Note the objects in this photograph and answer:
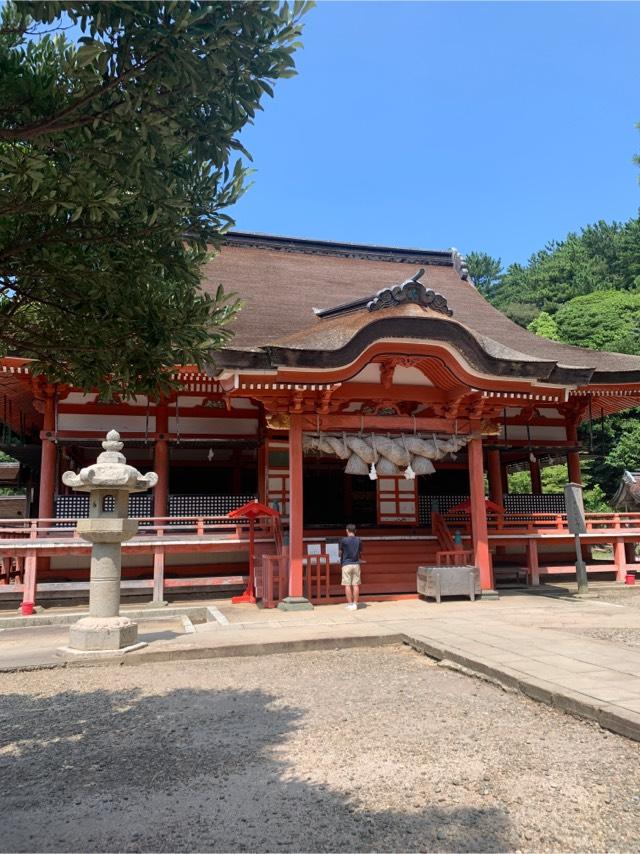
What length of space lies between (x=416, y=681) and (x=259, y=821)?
123 inches

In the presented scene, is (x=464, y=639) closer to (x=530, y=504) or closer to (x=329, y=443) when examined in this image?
(x=329, y=443)

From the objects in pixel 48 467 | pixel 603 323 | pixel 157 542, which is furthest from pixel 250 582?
pixel 603 323

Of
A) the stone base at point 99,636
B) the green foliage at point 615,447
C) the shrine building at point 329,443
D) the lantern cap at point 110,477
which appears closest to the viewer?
the stone base at point 99,636

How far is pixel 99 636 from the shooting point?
7.10 metres

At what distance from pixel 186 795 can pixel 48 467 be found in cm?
1055

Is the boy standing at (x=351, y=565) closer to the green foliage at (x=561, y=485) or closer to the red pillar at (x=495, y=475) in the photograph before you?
the red pillar at (x=495, y=475)

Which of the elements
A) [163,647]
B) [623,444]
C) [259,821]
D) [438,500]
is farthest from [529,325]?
[259,821]

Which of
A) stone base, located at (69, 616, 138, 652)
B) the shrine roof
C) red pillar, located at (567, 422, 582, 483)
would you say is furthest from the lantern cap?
red pillar, located at (567, 422, 582, 483)

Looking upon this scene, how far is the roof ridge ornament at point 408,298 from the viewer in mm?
11359

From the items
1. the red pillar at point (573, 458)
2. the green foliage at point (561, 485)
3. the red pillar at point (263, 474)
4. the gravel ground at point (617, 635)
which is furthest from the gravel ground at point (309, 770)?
the green foliage at point (561, 485)

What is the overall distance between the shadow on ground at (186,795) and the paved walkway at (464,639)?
193cm

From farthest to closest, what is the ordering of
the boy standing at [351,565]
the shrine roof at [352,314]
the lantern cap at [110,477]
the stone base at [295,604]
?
the shrine roof at [352,314], the boy standing at [351,565], the stone base at [295,604], the lantern cap at [110,477]

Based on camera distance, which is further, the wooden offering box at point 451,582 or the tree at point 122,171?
the wooden offering box at point 451,582

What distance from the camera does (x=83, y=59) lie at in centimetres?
223
